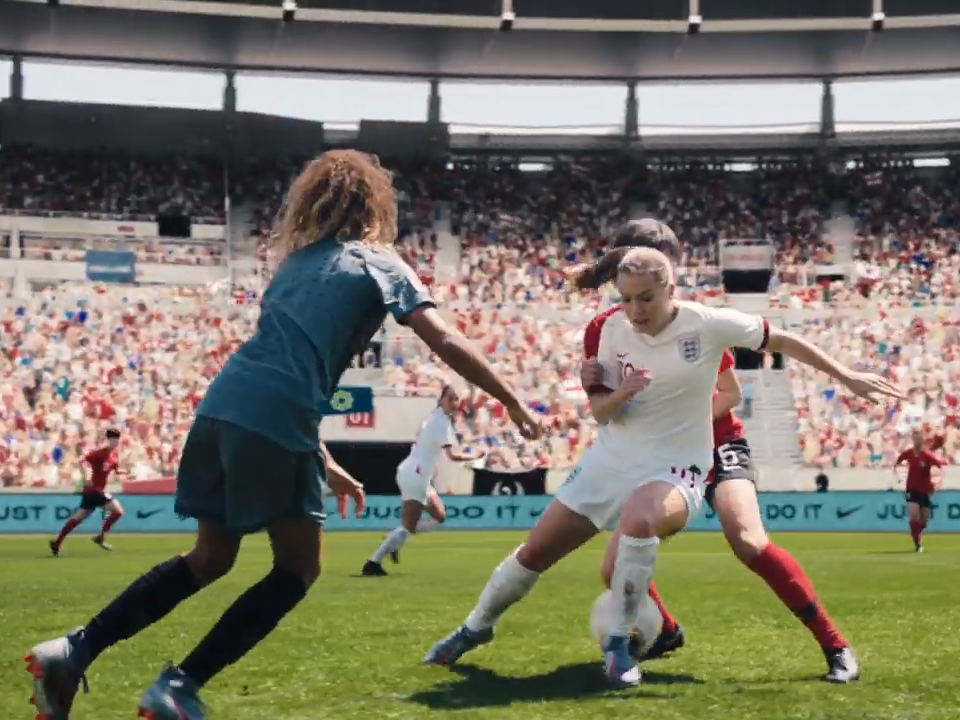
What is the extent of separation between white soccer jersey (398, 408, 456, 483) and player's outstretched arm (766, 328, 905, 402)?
849 cm

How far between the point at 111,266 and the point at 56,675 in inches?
1396

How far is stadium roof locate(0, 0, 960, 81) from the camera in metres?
40.0

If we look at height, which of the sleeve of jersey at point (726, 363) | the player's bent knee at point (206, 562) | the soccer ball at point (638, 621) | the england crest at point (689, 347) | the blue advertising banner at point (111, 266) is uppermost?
the blue advertising banner at point (111, 266)

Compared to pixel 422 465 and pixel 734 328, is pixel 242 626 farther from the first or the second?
pixel 422 465

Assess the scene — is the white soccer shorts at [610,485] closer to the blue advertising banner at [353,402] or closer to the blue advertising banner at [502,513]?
the blue advertising banner at [502,513]

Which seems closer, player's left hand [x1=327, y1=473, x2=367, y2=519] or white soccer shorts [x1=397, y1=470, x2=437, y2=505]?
player's left hand [x1=327, y1=473, x2=367, y2=519]

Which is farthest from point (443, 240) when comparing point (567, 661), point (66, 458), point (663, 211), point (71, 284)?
point (567, 661)

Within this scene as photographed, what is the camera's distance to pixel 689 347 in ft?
20.2

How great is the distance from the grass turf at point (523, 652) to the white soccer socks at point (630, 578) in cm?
31

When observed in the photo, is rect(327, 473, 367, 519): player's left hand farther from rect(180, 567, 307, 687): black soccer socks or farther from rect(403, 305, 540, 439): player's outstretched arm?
rect(403, 305, 540, 439): player's outstretched arm

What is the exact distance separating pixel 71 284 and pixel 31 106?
342 inches

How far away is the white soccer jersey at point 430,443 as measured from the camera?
14758 mm

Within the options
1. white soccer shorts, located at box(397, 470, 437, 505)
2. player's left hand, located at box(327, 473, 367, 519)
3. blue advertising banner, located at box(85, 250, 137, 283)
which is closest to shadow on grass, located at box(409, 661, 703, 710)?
player's left hand, located at box(327, 473, 367, 519)

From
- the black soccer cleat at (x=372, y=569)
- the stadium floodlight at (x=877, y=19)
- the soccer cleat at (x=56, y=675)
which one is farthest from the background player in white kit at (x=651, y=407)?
the stadium floodlight at (x=877, y=19)
